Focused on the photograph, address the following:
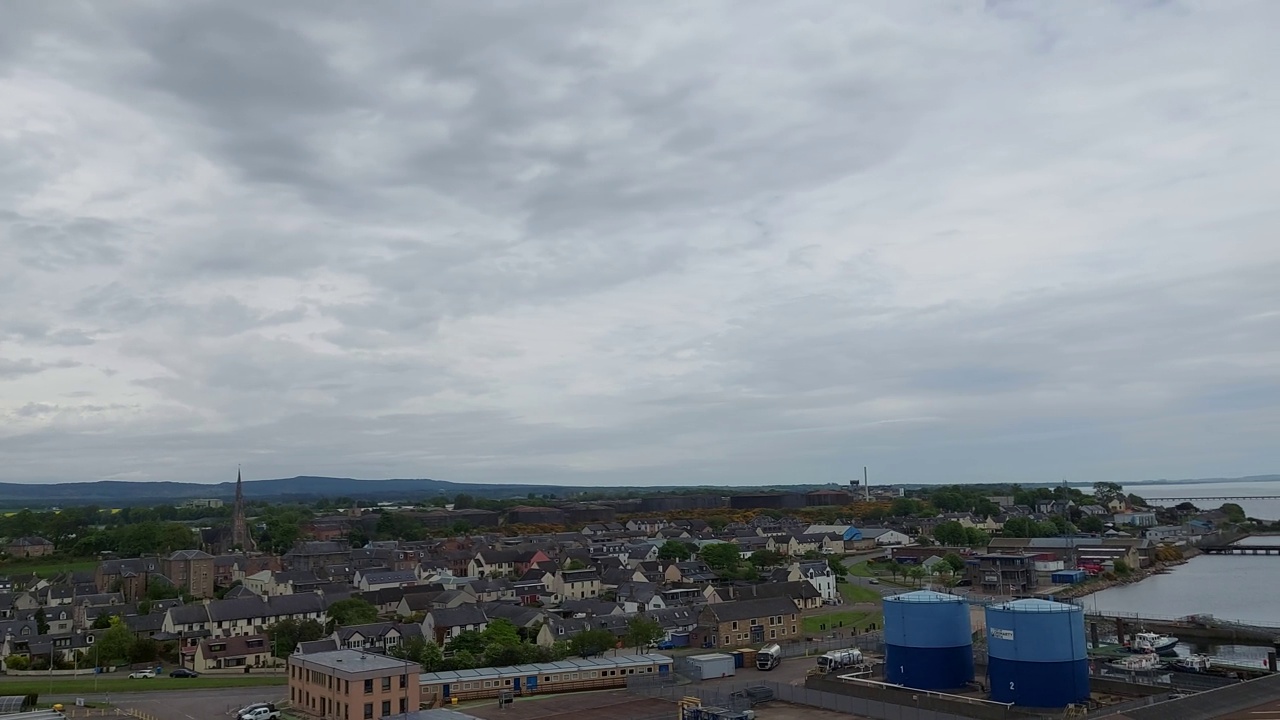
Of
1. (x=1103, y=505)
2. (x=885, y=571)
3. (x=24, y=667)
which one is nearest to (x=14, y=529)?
(x=24, y=667)

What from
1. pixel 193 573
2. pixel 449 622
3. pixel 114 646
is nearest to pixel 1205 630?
pixel 449 622

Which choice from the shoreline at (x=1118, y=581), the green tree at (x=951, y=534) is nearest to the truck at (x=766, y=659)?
the shoreline at (x=1118, y=581)

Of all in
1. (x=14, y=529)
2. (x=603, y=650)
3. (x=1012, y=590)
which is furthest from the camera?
(x=14, y=529)

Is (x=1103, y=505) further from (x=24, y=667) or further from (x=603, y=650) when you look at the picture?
(x=24, y=667)

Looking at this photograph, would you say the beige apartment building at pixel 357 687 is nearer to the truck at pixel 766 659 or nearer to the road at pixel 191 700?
the road at pixel 191 700

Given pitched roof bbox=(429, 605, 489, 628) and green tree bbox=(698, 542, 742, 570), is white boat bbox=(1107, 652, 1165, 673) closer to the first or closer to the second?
pitched roof bbox=(429, 605, 489, 628)

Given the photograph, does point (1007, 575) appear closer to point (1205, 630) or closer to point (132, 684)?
point (1205, 630)
